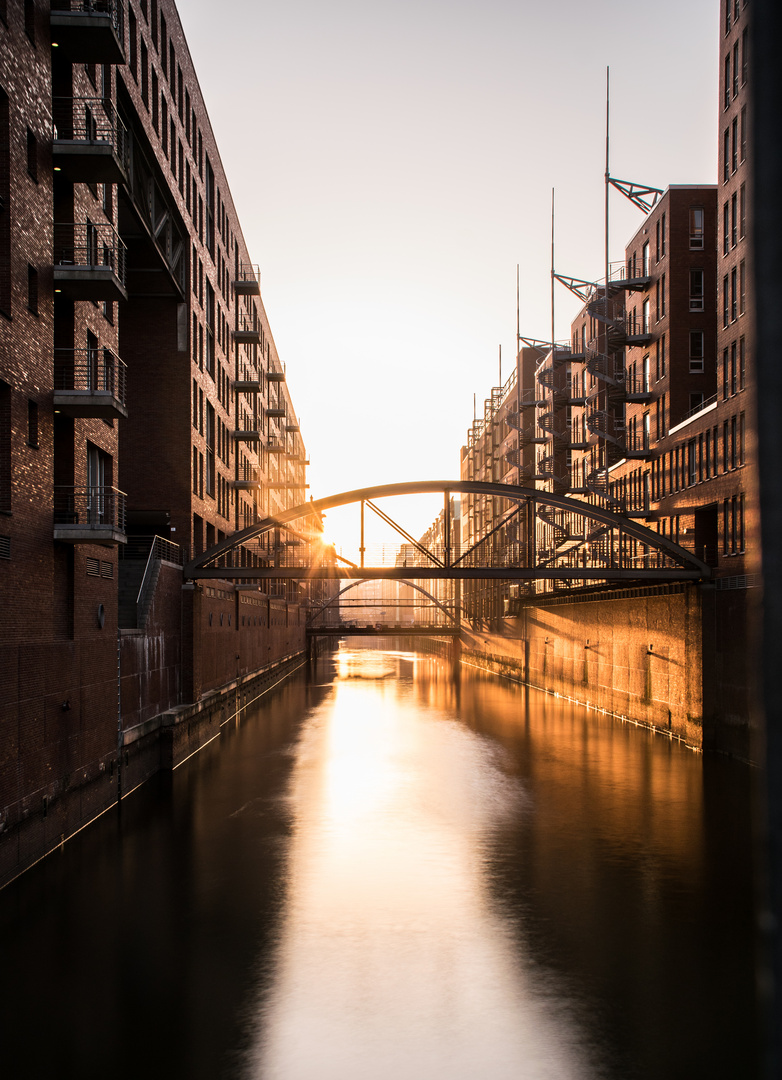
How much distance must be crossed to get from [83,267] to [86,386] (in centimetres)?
305

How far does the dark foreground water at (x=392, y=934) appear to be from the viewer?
945 centimetres

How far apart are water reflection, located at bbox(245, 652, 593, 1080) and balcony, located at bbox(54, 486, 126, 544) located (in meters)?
6.44

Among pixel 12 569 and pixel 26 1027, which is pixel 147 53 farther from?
pixel 26 1027

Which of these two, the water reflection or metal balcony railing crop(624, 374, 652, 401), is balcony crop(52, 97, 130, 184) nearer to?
the water reflection

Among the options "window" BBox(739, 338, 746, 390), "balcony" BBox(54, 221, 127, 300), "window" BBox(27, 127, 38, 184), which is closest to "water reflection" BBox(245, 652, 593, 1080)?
"balcony" BBox(54, 221, 127, 300)

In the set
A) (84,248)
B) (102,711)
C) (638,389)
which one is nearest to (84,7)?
(84,248)

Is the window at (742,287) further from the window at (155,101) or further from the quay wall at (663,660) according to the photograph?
the window at (155,101)

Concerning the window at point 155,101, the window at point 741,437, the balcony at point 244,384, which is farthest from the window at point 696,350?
the window at point 155,101

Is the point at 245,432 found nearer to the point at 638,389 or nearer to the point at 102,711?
the point at 638,389

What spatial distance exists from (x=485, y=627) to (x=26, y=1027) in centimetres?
6657

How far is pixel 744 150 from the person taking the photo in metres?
28.0

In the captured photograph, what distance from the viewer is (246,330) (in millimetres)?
43125

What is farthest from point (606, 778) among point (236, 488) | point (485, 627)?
point (485, 627)

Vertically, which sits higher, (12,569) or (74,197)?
(74,197)
